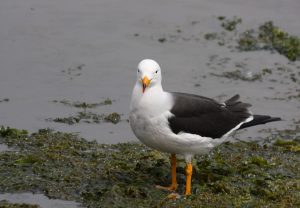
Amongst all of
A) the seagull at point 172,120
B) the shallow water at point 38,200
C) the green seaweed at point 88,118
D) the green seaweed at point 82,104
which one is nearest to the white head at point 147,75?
the seagull at point 172,120

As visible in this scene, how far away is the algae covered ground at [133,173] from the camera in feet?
26.7

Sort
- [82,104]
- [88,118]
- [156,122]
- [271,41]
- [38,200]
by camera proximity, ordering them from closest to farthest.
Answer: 1. [38,200]
2. [156,122]
3. [88,118]
4. [82,104]
5. [271,41]

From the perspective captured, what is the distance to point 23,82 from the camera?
12195 mm

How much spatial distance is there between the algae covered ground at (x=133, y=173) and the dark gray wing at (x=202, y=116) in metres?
0.49

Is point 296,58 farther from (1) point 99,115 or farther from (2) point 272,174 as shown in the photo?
(2) point 272,174

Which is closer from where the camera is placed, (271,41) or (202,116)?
(202,116)

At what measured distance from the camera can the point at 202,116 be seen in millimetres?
8828

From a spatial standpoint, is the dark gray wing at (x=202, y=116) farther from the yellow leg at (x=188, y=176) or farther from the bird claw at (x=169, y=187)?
the bird claw at (x=169, y=187)

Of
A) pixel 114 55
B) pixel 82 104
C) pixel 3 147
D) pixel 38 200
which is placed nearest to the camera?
pixel 38 200

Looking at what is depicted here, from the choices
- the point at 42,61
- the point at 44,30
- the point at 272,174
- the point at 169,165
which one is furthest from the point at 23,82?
the point at 272,174

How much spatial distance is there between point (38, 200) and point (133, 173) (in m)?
1.26

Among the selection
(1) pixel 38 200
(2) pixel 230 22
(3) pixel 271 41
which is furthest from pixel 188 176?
(2) pixel 230 22

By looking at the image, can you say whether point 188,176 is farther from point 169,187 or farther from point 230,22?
point 230,22

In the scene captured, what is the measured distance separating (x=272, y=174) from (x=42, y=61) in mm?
5126
